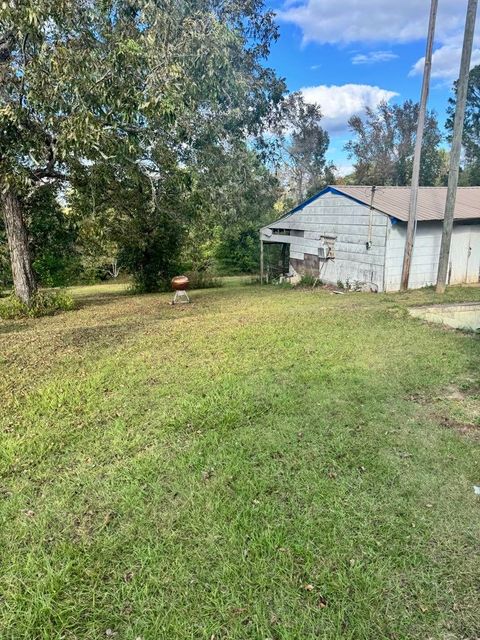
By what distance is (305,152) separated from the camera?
30.8 m

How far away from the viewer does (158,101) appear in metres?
5.98

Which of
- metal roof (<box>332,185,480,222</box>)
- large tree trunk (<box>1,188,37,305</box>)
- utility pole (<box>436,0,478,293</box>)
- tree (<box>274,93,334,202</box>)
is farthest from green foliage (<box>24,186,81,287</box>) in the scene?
tree (<box>274,93,334,202</box>)

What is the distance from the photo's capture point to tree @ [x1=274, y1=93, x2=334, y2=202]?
2866cm

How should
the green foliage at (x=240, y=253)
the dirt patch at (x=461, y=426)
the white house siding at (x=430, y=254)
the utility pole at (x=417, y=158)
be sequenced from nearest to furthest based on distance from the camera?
the dirt patch at (x=461, y=426)
the utility pole at (x=417, y=158)
the white house siding at (x=430, y=254)
the green foliage at (x=240, y=253)

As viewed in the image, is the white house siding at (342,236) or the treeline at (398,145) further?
the treeline at (398,145)

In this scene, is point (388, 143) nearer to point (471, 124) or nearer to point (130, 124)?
point (471, 124)

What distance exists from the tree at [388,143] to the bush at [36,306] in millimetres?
27816

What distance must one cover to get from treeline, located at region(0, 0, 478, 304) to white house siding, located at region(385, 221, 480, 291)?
4.69 m

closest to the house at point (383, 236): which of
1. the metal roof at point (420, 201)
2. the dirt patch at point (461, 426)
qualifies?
the metal roof at point (420, 201)

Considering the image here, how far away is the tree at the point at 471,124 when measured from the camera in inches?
1120

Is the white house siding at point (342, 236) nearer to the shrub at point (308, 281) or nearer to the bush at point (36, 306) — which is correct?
the shrub at point (308, 281)

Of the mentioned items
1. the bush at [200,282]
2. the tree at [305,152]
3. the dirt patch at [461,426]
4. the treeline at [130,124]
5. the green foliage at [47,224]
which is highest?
the tree at [305,152]

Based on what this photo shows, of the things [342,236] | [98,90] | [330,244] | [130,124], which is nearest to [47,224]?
[130,124]

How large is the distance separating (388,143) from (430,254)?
26378mm
